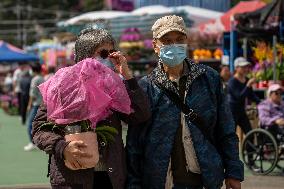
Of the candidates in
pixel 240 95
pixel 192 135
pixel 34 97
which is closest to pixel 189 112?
pixel 192 135

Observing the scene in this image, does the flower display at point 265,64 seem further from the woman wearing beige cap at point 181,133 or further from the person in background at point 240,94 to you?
the woman wearing beige cap at point 181,133

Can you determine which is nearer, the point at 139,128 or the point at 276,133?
the point at 139,128

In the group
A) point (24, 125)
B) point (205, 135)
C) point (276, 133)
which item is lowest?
point (24, 125)

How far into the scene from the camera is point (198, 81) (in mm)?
4633

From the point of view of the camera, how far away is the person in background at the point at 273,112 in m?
11.6

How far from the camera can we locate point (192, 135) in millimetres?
4562

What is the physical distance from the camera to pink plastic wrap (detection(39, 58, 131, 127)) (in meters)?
4.26

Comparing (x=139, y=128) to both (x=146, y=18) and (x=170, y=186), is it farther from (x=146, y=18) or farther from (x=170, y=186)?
(x=146, y=18)

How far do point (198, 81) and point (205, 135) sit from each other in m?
0.31

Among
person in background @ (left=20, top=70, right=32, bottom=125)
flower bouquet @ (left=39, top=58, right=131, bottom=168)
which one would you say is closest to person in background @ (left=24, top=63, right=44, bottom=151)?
person in background @ (left=20, top=70, right=32, bottom=125)

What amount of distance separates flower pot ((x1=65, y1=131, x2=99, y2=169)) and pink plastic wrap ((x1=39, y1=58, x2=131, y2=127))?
0.08 m

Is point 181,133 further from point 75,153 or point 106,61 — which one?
point 75,153

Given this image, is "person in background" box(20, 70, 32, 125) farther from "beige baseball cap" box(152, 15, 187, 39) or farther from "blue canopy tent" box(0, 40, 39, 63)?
"beige baseball cap" box(152, 15, 187, 39)

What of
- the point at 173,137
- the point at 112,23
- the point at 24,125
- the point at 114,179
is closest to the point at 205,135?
the point at 173,137
